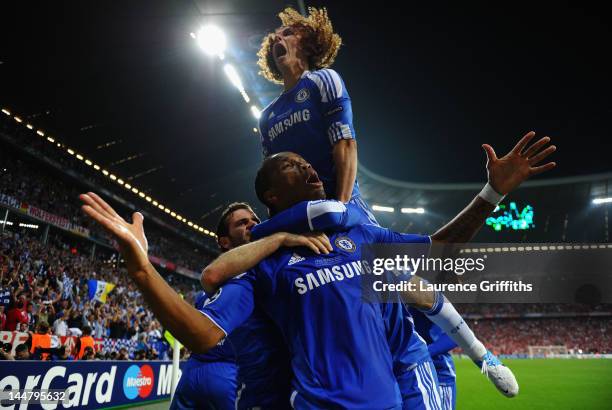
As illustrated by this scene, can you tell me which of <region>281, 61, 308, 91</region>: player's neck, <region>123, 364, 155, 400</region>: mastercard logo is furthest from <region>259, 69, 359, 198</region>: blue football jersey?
<region>123, 364, 155, 400</region>: mastercard logo

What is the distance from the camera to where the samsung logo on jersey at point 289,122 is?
2.84m

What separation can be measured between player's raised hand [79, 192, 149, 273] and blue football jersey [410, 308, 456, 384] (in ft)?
5.80

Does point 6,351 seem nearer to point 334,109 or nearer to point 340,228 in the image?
point 334,109

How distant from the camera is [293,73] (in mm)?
3203

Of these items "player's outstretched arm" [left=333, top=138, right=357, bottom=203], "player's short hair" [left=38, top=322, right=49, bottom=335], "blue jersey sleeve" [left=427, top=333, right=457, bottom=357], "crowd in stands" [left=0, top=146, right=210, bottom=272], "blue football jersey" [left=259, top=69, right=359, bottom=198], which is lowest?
"player's short hair" [left=38, top=322, right=49, bottom=335]

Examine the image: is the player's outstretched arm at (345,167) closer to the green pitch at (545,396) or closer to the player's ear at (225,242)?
Result: the player's ear at (225,242)

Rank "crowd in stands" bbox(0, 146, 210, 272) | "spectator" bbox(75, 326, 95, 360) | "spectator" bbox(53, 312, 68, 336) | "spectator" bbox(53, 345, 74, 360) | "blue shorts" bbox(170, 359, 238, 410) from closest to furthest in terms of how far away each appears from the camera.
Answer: "blue shorts" bbox(170, 359, 238, 410) → "spectator" bbox(53, 345, 74, 360) → "spectator" bbox(75, 326, 95, 360) → "spectator" bbox(53, 312, 68, 336) → "crowd in stands" bbox(0, 146, 210, 272)

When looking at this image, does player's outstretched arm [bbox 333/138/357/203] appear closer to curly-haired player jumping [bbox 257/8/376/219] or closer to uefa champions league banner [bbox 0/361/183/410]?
curly-haired player jumping [bbox 257/8/376/219]

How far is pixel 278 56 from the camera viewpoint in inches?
127

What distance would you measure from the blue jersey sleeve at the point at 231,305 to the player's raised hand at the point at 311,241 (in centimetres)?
23

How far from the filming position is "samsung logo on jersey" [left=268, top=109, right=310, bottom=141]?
2.84 m

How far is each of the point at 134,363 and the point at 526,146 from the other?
10.1m

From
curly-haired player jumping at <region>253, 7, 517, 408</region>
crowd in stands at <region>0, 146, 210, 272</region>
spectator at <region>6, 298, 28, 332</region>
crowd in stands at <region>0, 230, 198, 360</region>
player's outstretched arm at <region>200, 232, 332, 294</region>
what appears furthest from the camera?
crowd in stands at <region>0, 146, 210, 272</region>

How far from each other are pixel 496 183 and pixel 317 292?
1226mm
